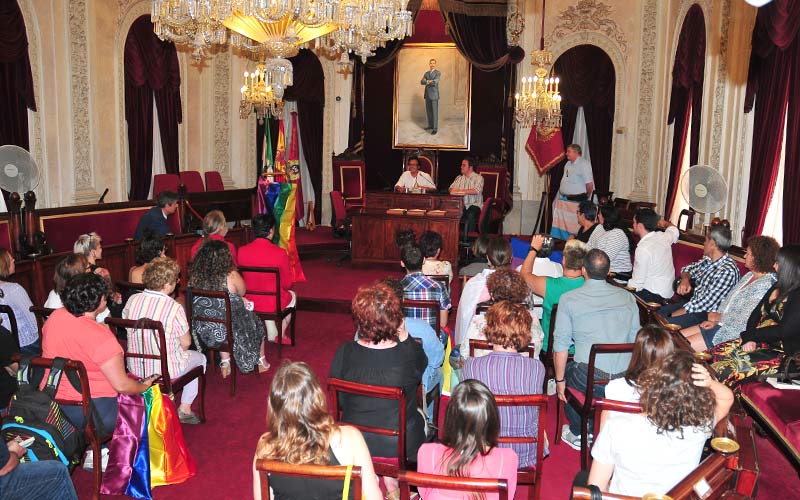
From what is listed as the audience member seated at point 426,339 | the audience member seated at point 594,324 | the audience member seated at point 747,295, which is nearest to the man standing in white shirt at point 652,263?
the audience member seated at point 747,295

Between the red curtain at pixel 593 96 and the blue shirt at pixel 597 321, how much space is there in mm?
8150

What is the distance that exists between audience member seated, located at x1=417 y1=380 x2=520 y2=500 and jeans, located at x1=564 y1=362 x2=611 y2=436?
5.17 ft

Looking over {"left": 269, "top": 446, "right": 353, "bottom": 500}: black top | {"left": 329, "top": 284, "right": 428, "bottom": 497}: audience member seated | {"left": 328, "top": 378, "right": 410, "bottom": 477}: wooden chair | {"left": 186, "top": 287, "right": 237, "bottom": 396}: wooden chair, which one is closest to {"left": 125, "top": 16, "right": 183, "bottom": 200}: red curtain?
{"left": 186, "top": 287, "right": 237, "bottom": 396}: wooden chair

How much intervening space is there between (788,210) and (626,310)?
364 cm

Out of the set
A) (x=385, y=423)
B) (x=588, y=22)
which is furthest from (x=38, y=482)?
(x=588, y=22)

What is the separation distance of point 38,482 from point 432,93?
10.7 meters

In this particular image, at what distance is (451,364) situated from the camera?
14.3 feet

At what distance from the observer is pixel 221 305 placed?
192 inches

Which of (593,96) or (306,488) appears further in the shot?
(593,96)

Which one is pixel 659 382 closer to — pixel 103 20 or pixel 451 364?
pixel 451 364

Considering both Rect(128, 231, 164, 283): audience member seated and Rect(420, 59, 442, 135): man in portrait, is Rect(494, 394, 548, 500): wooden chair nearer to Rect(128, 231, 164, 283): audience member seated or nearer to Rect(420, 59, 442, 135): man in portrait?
Rect(128, 231, 164, 283): audience member seated

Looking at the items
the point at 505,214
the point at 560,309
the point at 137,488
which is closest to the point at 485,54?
the point at 505,214

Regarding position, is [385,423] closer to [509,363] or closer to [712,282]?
[509,363]

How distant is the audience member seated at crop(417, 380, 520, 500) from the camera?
238cm
